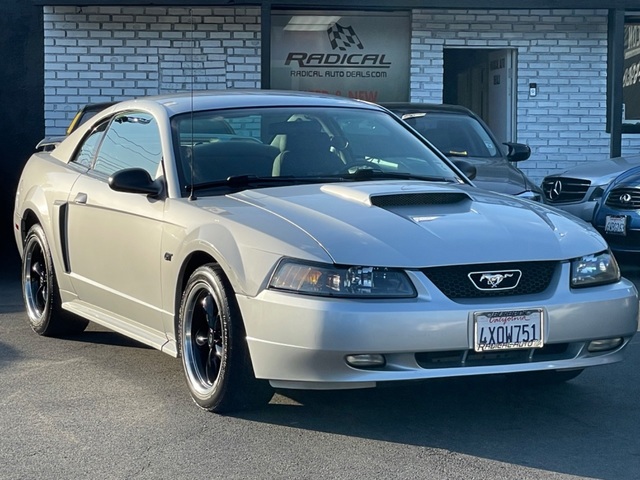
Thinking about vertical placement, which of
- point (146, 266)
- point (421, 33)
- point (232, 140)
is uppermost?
point (421, 33)

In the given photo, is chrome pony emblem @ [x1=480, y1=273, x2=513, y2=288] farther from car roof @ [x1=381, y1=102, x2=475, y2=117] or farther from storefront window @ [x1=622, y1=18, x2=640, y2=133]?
storefront window @ [x1=622, y1=18, x2=640, y2=133]

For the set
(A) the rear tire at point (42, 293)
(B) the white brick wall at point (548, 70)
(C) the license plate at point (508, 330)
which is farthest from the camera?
(B) the white brick wall at point (548, 70)

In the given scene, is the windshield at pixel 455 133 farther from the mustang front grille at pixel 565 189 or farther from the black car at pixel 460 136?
the mustang front grille at pixel 565 189

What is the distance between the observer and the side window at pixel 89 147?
22.7 ft

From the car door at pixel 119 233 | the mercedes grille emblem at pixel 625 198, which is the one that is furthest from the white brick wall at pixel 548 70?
the car door at pixel 119 233

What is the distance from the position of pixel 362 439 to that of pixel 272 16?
36.5ft

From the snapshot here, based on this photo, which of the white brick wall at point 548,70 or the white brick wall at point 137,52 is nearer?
the white brick wall at point 137,52

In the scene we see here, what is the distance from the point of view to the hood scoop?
5.26 m

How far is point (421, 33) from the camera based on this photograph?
1539cm

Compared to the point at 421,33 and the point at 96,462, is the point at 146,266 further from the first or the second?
the point at 421,33

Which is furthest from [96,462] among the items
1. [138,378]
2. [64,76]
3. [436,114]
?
[64,76]

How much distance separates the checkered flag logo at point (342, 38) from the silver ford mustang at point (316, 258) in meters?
9.03

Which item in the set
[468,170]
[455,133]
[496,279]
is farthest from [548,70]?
[496,279]

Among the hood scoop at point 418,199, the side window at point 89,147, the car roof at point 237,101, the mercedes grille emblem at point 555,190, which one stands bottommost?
the mercedes grille emblem at point 555,190
